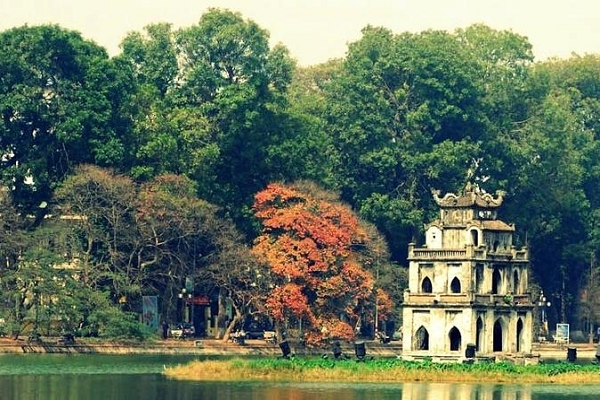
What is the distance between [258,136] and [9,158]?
1634 centimetres

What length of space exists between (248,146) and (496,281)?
28.4 meters

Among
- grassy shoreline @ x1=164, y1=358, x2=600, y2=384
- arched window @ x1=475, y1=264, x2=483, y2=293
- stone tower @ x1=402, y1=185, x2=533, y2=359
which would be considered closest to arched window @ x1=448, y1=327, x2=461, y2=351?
stone tower @ x1=402, y1=185, x2=533, y2=359

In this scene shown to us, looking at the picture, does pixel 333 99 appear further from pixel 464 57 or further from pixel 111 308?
pixel 111 308

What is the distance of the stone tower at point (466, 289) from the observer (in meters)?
126

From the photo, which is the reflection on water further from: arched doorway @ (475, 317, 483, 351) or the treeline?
the treeline

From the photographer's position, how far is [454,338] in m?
126

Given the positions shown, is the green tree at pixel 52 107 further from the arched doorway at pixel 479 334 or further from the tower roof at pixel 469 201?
the arched doorway at pixel 479 334

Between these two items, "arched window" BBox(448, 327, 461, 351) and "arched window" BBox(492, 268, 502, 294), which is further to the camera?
"arched window" BBox(492, 268, 502, 294)

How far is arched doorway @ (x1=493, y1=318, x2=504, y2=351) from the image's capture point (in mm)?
127062

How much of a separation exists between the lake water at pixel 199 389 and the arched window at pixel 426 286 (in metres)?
17.8

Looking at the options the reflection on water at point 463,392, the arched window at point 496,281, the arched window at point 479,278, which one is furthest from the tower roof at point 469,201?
the reflection on water at point 463,392

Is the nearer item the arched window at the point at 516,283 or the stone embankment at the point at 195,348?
the arched window at the point at 516,283

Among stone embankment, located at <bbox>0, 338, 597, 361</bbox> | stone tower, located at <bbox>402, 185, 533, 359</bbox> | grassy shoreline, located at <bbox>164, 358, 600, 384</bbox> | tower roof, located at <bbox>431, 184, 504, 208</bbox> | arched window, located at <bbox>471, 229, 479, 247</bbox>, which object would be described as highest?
tower roof, located at <bbox>431, 184, 504, 208</bbox>

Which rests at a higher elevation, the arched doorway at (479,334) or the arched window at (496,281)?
the arched window at (496,281)
